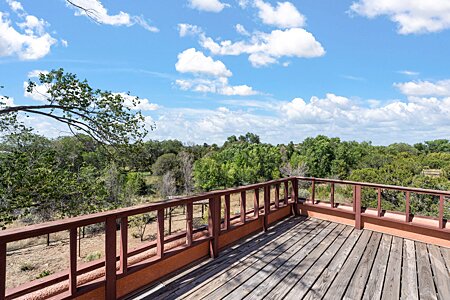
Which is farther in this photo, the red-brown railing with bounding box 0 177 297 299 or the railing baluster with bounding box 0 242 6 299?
the red-brown railing with bounding box 0 177 297 299

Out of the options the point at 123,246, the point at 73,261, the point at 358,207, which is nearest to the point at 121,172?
the point at 123,246

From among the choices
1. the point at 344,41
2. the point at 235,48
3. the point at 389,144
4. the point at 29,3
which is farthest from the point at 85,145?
the point at 389,144

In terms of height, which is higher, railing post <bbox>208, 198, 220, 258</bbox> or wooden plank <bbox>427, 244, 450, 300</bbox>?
railing post <bbox>208, 198, 220, 258</bbox>

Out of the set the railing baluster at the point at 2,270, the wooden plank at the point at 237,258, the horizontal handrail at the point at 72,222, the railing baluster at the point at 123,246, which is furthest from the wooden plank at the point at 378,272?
the railing baluster at the point at 2,270

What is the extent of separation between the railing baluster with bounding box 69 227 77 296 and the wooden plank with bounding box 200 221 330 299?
1.05m

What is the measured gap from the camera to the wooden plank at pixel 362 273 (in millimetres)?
2266

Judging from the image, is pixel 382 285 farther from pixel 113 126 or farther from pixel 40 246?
pixel 40 246

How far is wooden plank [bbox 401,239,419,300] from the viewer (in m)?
2.27

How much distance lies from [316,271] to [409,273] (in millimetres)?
1005

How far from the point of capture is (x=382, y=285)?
7.93 ft

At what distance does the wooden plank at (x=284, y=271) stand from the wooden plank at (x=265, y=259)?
0.21 ft

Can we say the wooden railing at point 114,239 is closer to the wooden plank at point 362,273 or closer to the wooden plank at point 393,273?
the wooden plank at point 393,273

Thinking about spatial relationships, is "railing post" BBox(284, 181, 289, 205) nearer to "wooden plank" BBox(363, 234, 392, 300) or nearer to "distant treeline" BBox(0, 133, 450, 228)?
"wooden plank" BBox(363, 234, 392, 300)

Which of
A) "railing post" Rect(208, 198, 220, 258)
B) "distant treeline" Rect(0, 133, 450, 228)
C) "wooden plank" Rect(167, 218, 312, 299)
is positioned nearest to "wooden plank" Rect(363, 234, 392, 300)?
"wooden plank" Rect(167, 218, 312, 299)
